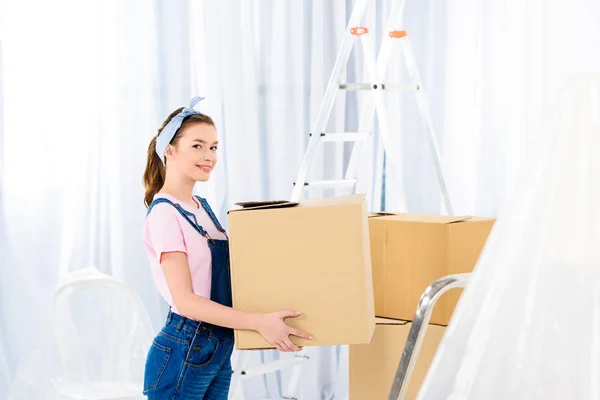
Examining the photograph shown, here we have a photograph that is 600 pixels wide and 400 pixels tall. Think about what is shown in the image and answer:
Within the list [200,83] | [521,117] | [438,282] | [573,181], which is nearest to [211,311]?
[438,282]

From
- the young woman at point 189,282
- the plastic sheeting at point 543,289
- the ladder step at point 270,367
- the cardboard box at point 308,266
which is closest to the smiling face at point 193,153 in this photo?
the young woman at point 189,282

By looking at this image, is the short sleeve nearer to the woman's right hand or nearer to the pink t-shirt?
the pink t-shirt

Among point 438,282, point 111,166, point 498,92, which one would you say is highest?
point 498,92

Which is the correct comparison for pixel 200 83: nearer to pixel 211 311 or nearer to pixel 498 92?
pixel 498 92

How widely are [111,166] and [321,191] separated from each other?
32.4 inches

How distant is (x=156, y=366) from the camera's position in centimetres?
150

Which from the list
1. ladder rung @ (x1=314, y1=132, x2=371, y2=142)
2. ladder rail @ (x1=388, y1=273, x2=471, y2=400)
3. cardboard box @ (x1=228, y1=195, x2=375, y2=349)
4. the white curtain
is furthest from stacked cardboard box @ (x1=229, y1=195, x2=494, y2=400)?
the white curtain

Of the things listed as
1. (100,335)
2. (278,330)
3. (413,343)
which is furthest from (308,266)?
(100,335)

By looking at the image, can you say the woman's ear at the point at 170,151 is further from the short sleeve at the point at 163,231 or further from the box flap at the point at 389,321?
the box flap at the point at 389,321

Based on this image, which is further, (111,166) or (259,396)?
(259,396)

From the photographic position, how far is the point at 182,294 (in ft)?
4.79

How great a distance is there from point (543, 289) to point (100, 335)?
1596 millimetres

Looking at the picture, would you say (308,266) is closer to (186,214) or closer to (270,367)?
(186,214)

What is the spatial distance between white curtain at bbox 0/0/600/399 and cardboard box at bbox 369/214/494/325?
3.87 ft
